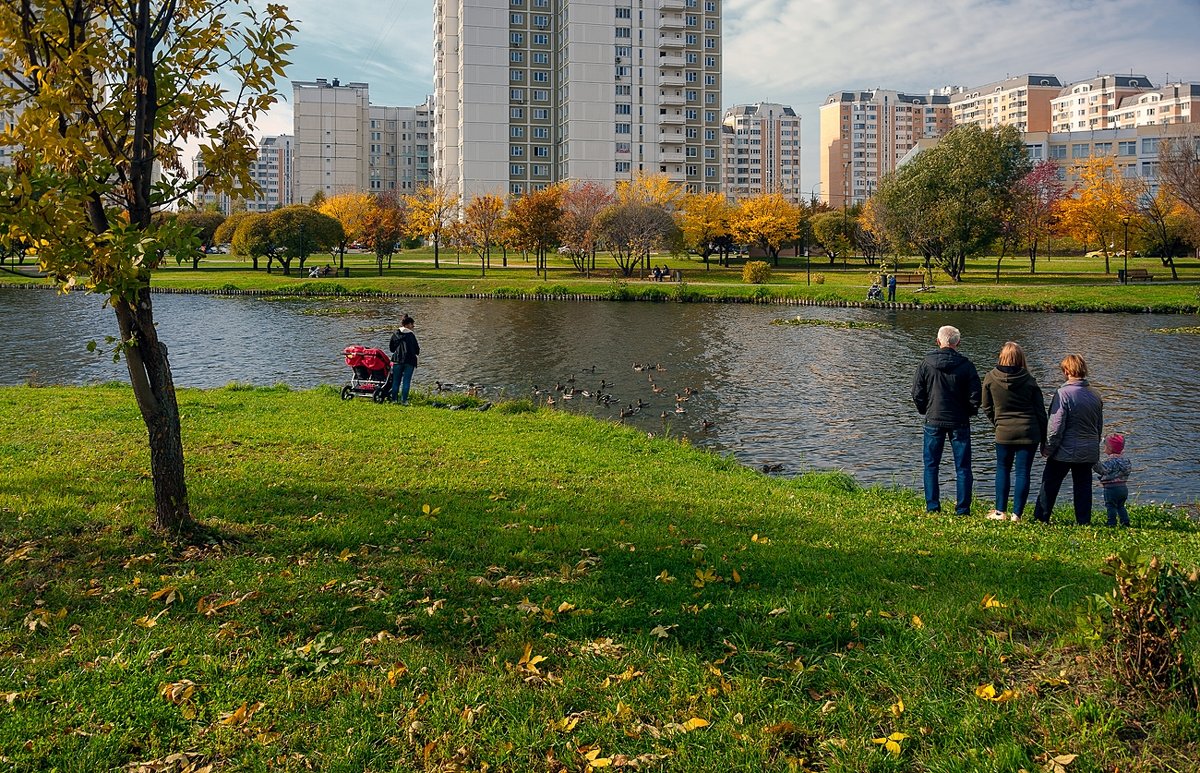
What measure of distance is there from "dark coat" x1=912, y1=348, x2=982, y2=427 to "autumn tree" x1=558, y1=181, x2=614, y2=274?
66778 millimetres

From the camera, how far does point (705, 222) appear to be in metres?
88.2

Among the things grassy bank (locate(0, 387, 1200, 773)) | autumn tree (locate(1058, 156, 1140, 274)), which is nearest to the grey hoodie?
grassy bank (locate(0, 387, 1200, 773))

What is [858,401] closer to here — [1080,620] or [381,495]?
[381,495]

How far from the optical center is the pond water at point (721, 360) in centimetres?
1936

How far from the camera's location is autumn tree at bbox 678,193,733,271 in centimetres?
8775

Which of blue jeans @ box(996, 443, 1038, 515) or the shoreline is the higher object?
the shoreline

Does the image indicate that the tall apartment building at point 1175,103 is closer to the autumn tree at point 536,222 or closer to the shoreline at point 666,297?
the autumn tree at point 536,222

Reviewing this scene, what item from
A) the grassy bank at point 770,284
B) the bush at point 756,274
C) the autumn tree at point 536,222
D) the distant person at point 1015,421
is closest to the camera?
the distant person at point 1015,421

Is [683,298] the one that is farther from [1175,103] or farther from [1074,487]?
[1175,103]

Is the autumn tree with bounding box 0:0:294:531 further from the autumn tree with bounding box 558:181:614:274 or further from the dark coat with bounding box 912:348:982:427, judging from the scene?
the autumn tree with bounding box 558:181:614:274

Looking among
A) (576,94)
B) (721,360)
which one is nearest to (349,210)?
(576,94)

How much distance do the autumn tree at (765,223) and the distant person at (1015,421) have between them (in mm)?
77788

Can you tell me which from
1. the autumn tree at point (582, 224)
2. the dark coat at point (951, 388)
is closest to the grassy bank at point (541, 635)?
the dark coat at point (951, 388)

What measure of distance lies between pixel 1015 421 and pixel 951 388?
101 cm
